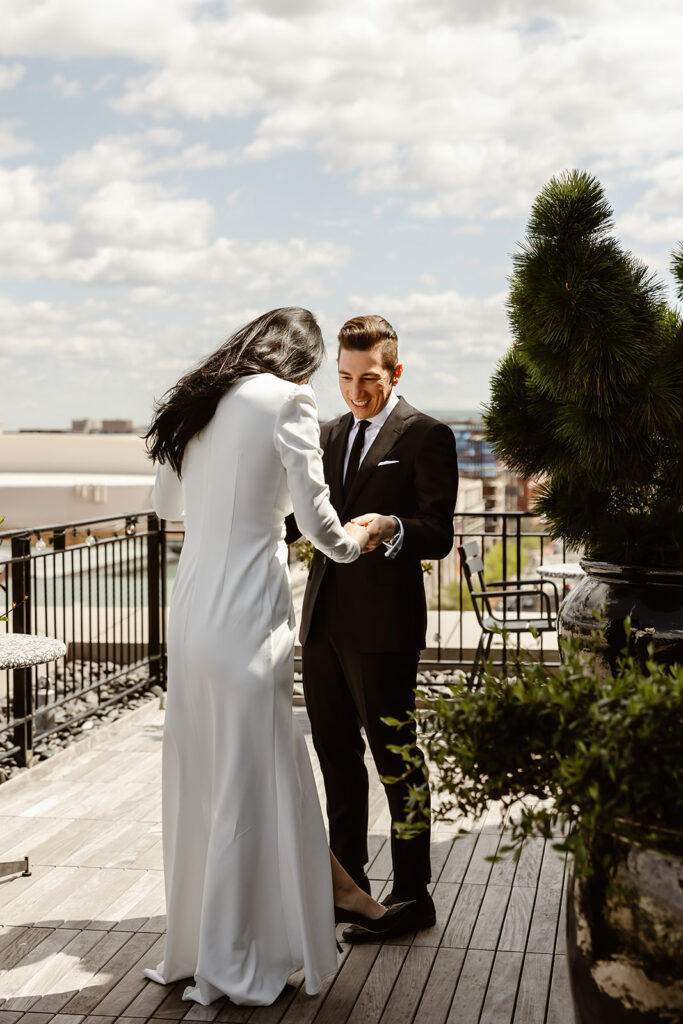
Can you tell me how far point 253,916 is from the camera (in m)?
2.61

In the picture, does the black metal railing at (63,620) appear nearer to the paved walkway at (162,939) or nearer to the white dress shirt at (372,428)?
the paved walkway at (162,939)

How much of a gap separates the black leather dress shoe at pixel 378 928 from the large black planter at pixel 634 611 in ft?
3.29

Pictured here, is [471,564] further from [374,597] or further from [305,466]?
[305,466]

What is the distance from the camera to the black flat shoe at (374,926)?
9.93 feet

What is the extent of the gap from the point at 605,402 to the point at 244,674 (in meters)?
1.15

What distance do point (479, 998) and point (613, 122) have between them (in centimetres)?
2598

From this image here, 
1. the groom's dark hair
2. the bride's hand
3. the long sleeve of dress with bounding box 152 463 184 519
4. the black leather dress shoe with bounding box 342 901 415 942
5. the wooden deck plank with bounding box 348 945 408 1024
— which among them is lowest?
the wooden deck plank with bounding box 348 945 408 1024

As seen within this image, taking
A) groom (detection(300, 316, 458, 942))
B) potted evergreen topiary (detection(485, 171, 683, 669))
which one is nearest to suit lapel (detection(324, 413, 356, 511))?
groom (detection(300, 316, 458, 942))

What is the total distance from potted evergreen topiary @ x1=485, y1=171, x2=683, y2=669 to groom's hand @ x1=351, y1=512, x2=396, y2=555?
51cm

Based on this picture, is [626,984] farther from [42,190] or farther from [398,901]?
[42,190]

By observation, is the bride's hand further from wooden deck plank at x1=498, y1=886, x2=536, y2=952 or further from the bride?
wooden deck plank at x1=498, y1=886, x2=536, y2=952

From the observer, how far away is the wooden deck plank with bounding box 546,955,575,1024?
259 centimetres

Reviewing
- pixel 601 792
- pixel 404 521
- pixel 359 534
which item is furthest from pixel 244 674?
pixel 601 792

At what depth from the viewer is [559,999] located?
2691 mm
